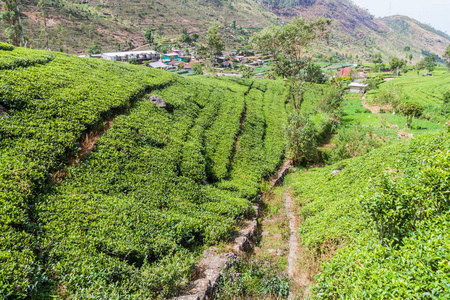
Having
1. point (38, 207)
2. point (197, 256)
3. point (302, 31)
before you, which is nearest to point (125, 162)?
point (38, 207)

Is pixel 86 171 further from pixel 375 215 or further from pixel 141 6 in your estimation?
pixel 141 6

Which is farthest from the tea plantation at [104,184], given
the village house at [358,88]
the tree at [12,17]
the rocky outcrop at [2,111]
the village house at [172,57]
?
the village house at [172,57]

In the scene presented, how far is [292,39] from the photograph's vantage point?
25844 mm

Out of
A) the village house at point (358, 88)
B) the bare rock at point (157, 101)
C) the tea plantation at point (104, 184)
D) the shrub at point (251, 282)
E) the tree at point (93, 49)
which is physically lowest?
the shrub at point (251, 282)

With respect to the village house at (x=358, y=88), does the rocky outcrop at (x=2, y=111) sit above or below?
below

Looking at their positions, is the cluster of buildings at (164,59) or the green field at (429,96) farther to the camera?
the cluster of buildings at (164,59)

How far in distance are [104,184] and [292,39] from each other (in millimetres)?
25660

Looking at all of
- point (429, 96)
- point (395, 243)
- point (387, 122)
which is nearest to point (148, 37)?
point (429, 96)

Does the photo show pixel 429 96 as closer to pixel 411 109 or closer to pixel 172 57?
pixel 411 109

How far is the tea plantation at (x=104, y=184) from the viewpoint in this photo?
22.7 feet

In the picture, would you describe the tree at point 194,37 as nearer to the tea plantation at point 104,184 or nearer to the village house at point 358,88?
the village house at point 358,88

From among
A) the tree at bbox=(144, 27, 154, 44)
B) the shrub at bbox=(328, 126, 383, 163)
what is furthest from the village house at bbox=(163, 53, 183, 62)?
the shrub at bbox=(328, 126, 383, 163)

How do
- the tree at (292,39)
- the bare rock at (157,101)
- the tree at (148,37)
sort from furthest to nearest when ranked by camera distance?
the tree at (148,37) → the tree at (292,39) → the bare rock at (157,101)

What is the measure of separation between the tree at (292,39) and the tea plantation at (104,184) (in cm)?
1425
